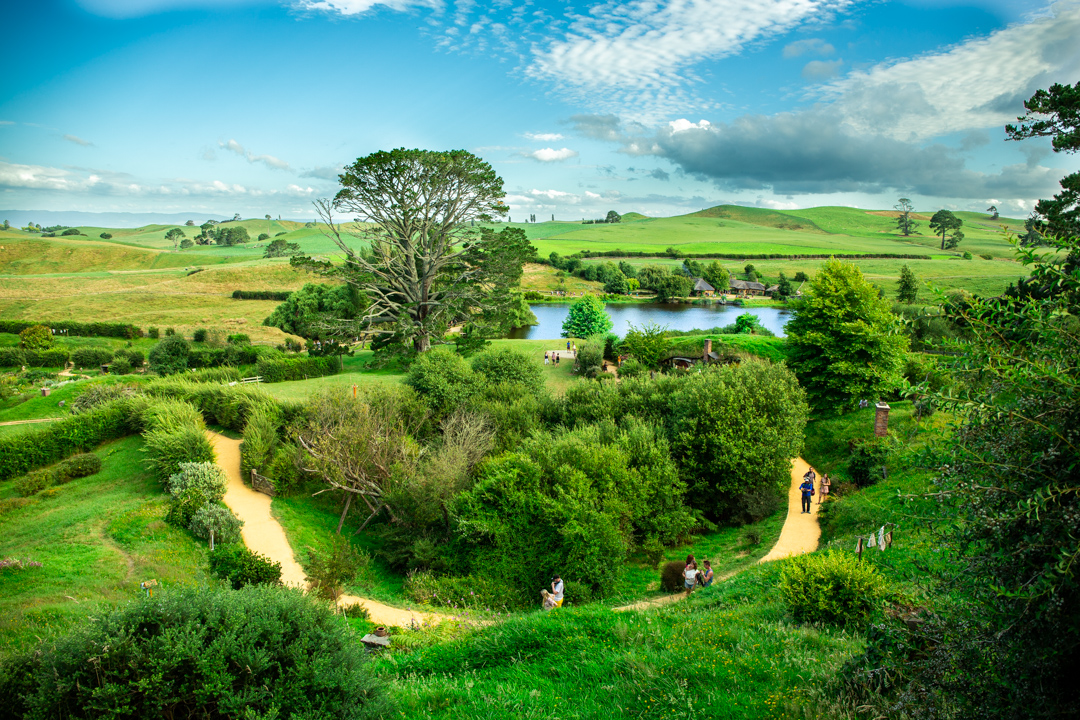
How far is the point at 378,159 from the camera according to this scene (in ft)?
103

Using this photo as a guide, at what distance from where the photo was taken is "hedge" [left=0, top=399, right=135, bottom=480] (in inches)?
830

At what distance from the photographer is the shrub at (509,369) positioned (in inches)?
1069

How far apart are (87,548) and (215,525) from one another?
312 cm

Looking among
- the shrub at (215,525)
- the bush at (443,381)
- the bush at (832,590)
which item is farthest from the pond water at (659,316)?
the bush at (832,590)

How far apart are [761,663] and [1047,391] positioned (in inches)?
181

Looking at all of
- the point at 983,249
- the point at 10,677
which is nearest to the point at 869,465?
the point at 10,677

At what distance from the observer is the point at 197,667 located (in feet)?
16.0

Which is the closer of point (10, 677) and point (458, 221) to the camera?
point (10, 677)

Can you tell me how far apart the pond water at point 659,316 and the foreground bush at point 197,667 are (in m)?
57.0

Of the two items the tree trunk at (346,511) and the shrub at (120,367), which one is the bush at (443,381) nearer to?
the tree trunk at (346,511)

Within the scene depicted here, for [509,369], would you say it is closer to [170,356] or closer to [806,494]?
[806,494]

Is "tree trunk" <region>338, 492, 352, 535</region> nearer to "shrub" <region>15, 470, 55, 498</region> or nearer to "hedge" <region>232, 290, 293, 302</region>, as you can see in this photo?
"shrub" <region>15, 470, 55, 498</region>

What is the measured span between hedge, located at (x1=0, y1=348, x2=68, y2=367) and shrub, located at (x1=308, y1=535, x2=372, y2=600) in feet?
128

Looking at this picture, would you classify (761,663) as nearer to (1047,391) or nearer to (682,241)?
(1047,391)
